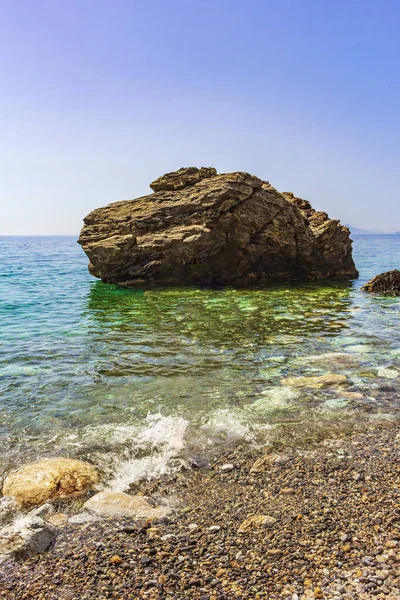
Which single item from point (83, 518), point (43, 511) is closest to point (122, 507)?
point (83, 518)

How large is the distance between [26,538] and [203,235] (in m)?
21.5

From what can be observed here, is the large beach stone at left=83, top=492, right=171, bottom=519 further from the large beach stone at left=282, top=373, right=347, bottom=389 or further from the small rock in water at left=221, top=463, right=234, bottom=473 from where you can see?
Answer: the large beach stone at left=282, top=373, right=347, bottom=389

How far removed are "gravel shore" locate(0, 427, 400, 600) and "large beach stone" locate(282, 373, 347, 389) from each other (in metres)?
3.61

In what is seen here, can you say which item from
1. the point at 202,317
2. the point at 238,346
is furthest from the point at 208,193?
the point at 238,346

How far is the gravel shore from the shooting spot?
3.85 metres

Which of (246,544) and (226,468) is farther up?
(246,544)

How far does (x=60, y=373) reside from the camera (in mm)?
10867

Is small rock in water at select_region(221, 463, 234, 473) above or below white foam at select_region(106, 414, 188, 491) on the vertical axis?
above

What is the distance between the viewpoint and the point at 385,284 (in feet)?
80.9

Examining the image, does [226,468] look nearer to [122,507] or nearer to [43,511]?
[122,507]

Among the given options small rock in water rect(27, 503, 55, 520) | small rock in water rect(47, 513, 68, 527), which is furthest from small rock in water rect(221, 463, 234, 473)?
small rock in water rect(27, 503, 55, 520)

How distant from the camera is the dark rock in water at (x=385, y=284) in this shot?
24.5 metres

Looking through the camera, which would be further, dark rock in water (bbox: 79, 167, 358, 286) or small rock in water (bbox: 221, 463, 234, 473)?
dark rock in water (bbox: 79, 167, 358, 286)

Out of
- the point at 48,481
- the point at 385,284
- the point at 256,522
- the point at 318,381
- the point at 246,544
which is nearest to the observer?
the point at 246,544
